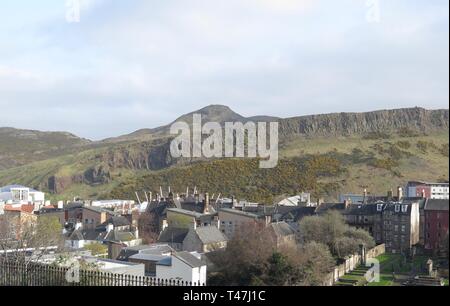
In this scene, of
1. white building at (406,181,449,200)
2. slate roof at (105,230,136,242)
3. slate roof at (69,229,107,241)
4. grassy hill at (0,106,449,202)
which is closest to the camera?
slate roof at (105,230,136,242)

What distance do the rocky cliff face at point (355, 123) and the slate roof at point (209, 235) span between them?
64.3 metres

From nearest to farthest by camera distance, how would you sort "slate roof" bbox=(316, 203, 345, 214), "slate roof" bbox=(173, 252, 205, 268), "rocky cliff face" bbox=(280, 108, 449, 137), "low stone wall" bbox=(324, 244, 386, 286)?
"slate roof" bbox=(173, 252, 205, 268) < "low stone wall" bbox=(324, 244, 386, 286) < "slate roof" bbox=(316, 203, 345, 214) < "rocky cliff face" bbox=(280, 108, 449, 137)

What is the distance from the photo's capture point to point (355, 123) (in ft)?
349

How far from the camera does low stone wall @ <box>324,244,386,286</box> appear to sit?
28.2 metres

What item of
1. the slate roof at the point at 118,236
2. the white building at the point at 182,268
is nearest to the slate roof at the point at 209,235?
the slate roof at the point at 118,236

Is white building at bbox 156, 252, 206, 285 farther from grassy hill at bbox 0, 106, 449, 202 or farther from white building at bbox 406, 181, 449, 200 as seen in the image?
grassy hill at bbox 0, 106, 449, 202

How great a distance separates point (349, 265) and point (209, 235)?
9.70 m

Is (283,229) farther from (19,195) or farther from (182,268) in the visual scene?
(19,195)

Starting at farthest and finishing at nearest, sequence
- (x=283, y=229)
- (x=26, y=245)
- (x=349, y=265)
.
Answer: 1. (x=283, y=229)
2. (x=349, y=265)
3. (x=26, y=245)

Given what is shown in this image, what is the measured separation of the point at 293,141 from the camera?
103m

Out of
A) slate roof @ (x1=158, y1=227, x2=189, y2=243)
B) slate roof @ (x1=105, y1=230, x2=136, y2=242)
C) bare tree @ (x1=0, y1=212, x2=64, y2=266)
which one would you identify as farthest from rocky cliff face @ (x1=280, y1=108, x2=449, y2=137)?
bare tree @ (x1=0, y1=212, x2=64, y2=266)

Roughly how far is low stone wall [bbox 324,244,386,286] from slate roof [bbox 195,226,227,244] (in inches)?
349

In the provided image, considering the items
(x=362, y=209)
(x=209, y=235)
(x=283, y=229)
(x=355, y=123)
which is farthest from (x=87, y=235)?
(x=355, y=123)
